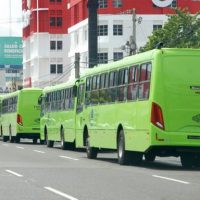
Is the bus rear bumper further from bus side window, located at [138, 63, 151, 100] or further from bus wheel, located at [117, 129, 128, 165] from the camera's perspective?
bus side window, located at [138, 63, 151, 100]

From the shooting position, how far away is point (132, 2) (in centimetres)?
11131

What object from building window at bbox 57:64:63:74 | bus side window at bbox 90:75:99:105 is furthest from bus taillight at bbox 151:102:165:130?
building window at bbox 57:64:63:74

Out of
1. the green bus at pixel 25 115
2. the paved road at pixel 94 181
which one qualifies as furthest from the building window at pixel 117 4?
the paved road at pixel 94 181

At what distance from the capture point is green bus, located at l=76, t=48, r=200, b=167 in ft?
84.2

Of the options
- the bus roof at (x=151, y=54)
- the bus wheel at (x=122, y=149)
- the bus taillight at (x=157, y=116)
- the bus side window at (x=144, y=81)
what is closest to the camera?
the bus taillight at (x=157, y=116)

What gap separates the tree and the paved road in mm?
44293

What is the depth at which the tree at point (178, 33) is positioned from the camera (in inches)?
2916

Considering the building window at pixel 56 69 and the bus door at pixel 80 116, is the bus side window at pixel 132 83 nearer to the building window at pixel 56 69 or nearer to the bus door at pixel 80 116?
the bus door at pixel 80 116

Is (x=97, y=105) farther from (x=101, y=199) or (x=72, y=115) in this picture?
(x=101, y=199)

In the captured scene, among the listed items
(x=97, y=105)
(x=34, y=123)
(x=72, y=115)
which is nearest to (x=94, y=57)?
(x=34, y=123)

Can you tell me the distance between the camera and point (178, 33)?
244 ft

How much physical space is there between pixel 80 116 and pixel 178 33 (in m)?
40.3

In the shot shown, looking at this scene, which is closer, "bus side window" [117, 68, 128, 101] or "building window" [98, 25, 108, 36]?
"bus side window" [117, 68, 128, 101]

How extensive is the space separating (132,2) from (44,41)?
3193cm
